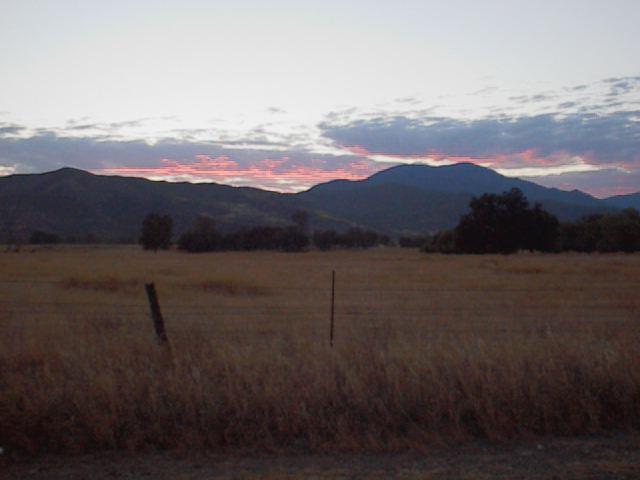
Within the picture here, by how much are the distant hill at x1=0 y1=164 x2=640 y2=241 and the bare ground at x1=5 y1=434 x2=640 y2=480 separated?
331 ft

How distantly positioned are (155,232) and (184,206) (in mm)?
56179

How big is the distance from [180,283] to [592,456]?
70.0ft

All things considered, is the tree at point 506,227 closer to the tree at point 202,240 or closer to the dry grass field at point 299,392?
the tree at point 202,240

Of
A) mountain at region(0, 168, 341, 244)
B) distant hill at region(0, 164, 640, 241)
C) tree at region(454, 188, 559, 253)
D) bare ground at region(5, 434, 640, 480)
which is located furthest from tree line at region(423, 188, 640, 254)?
distant hill at region(0, 164, 640, 241)

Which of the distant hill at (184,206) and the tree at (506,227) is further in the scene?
the distant hill at (184,206)

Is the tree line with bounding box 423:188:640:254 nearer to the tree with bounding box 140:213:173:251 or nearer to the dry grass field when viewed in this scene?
the tree with bounding box 140:213:173:251

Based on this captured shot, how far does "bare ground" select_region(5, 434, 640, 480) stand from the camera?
20.3 ft

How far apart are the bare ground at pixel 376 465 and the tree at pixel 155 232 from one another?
75.3 m

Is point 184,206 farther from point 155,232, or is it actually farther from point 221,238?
point 155,232

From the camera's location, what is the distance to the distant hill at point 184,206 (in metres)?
117

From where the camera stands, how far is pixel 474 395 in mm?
Answer: 7684

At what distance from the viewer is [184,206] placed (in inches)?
5320

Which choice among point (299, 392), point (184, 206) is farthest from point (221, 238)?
point (299, 392)

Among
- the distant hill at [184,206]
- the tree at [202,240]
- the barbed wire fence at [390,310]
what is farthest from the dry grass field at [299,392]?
the distant hill at [184,206]
